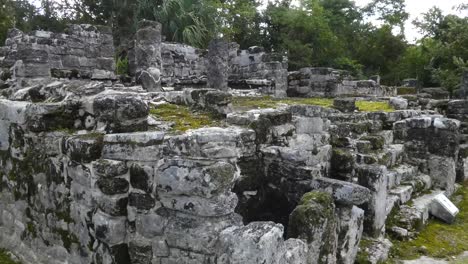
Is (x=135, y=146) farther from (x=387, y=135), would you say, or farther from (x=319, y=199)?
(x=387, y=135)

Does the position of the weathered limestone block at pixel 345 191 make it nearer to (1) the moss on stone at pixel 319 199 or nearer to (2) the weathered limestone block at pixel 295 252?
(1) the moss on stone at pixel 319 199

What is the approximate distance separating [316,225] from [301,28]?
20.3 m

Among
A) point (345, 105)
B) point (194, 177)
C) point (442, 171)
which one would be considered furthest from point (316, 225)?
point (345, 105)

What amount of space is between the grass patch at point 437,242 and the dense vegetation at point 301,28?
434 inches

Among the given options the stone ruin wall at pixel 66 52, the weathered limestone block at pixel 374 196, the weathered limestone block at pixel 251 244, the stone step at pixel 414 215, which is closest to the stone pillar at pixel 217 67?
the stone ruin wall at pixel 66 52

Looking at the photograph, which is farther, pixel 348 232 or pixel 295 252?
pixel 348 232

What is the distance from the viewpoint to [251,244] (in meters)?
2.40

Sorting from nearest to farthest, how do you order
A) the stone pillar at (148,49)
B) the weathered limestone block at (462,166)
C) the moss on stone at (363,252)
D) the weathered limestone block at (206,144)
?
the weathered limestone block at (206,144) < the moss on stone at (363,252) < the weathered limestone block at (462,166) < the stone pillar at (148,49)

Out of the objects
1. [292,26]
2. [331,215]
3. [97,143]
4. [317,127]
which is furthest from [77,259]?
[292,26]

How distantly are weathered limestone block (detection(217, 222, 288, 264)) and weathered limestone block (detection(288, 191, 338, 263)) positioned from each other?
1.44 ft

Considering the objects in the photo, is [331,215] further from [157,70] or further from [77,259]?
[157,70]

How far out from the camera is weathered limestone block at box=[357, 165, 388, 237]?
4.16m

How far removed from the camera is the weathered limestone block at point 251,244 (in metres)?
2.39

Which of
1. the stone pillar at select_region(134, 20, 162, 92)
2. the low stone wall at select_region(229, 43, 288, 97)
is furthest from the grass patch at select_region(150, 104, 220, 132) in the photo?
the low stone wall at select_region(229, 43, 288, 97)
